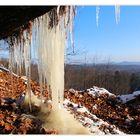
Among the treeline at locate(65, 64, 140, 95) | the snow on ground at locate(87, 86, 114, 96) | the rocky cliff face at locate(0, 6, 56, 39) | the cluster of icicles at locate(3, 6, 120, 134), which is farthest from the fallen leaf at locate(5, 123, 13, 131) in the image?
the snow on ground at locate(87, 86, 114, 96)

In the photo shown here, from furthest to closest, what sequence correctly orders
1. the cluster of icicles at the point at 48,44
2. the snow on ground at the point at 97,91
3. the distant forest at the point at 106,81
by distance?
the snow on ground at the point at 97,91 → the distant forest at the point at 106,81 → the cluster of icicles at the point at 48,44

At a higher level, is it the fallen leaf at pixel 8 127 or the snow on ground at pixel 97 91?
the fallen leaf at pixel 8 127

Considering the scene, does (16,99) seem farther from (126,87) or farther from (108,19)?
(126,87)

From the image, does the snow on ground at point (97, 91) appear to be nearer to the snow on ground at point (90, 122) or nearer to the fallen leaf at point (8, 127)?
the snow on ground at point (90, 122)

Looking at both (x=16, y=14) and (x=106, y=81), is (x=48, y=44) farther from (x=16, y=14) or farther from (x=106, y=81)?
(x=106, y=81)

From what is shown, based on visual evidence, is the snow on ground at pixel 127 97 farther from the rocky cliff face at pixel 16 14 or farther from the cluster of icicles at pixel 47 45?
the rocky cliff face at pixel 16 14

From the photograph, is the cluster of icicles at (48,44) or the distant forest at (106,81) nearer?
the cluster of icicles at (48,44)

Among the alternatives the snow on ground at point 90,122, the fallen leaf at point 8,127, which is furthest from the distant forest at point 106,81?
the fallen leaf at point 8,127

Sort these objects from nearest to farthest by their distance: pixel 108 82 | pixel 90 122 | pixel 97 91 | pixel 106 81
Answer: pixel 90 122 → pixel 106 81 → pixel 108 82 → pixel 97 91

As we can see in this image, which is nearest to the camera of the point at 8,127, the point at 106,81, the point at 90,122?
the point at 8,127

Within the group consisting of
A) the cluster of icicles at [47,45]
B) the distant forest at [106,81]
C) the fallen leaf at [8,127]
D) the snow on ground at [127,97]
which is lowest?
the snow on ground at [127,97]

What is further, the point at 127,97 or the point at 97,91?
the point at 97,91

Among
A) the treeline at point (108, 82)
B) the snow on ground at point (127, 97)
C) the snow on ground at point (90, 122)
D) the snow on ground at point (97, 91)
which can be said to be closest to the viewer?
the snow on ground at point (90, 122)

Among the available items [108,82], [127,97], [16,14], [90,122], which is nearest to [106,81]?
[108,82]
